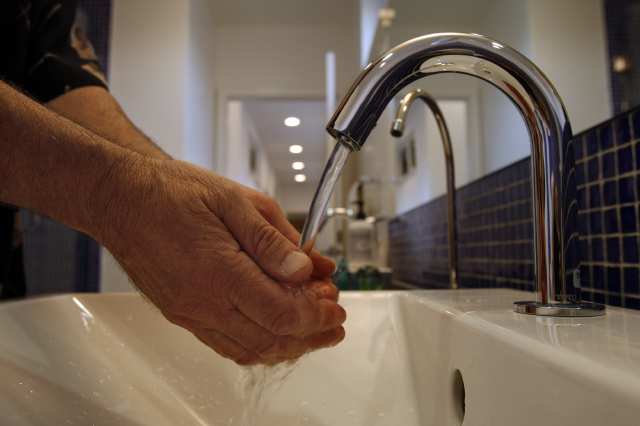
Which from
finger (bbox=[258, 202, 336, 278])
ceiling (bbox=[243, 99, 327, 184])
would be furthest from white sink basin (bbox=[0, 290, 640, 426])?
ceiling (bbox=[243, 99, 327, 184])

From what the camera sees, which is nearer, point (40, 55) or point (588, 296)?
point (588, 296)

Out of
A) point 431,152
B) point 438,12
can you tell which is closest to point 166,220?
point 438,12

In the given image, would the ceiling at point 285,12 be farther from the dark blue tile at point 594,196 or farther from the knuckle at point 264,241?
the knuckle at point 264,241

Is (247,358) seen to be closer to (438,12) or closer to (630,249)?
(630,249)

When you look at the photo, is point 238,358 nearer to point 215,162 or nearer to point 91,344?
Result: point 91,344

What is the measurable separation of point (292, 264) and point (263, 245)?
0.08 ft

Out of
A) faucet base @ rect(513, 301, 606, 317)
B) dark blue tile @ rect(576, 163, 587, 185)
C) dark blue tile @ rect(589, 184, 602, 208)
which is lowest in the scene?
faucet base @ rect(513, 301, 606, 317)

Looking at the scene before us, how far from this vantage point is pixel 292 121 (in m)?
4.71

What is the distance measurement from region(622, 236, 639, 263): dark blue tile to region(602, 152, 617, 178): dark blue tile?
0.06 meters

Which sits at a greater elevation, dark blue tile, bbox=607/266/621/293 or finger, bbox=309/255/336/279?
finger, bbox=309/255/336/279

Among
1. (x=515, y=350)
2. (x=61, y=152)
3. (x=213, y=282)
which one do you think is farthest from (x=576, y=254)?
(x=61, y=152)

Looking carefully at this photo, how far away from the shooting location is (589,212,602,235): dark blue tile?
0.48m

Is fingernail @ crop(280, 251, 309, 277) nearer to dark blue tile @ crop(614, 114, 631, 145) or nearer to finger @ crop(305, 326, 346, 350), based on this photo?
finger @ crop(305, 326, 346, 350)

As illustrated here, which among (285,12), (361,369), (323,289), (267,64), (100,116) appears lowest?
(361,369)
